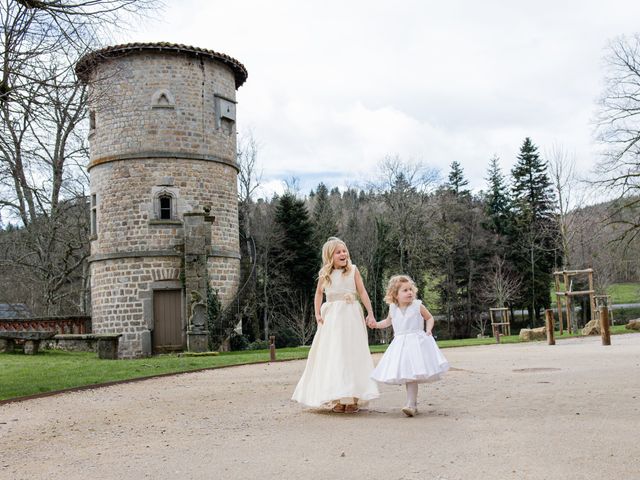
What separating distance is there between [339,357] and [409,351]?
0.83 metres

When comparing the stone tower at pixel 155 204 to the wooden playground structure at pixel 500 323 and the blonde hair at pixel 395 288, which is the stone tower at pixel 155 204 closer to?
the wooden playground structure at pixel 500 323

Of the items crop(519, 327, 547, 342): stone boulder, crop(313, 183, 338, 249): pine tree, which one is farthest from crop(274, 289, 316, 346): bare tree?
crop(519, 327, 547, 342): stone boulder

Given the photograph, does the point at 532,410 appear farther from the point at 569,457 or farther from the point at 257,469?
the point at 257,469

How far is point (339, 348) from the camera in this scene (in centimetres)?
810

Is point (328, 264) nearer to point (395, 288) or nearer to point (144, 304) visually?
point (395, 288)

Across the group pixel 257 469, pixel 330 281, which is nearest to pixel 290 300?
pixel 330 281

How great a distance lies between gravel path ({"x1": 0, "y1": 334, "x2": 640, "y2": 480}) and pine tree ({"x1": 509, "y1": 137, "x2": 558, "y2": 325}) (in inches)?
1623

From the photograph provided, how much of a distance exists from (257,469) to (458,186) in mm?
58998

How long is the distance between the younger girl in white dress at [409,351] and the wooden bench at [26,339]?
16712mm

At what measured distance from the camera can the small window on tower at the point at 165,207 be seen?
25219 mm

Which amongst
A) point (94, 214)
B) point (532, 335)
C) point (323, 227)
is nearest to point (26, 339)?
point (94, 214)

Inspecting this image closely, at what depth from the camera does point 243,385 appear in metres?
11.7

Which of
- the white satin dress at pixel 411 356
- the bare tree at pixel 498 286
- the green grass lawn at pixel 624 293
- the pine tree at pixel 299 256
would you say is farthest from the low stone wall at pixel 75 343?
the green grass lawn at pixel 624 293

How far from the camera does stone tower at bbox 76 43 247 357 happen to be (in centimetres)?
2486
